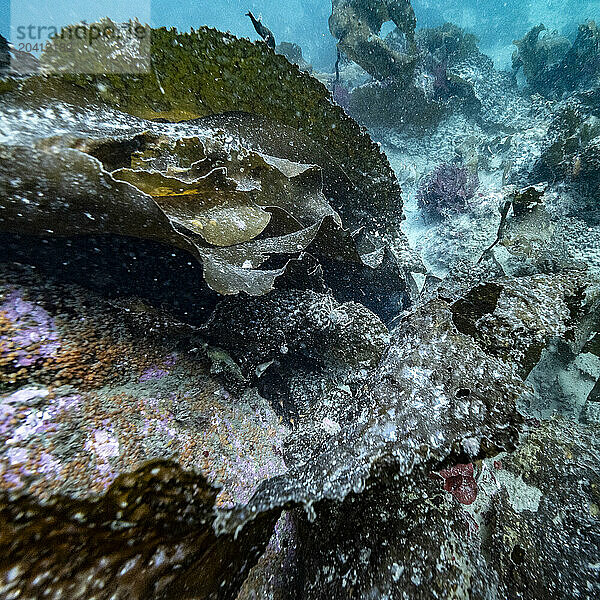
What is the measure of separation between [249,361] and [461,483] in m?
1.04

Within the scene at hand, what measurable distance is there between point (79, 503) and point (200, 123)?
161 cm

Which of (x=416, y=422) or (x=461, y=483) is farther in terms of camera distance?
(x=461, y=483)

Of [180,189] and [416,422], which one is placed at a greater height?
[180,189]

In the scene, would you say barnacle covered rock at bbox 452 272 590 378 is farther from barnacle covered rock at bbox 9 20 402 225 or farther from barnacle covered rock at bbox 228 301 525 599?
barnacle covered rock at bbox 9 20 402 225

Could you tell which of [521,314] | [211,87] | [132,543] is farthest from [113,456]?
[211,87]

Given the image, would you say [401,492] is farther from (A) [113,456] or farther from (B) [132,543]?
(A) [113,456]

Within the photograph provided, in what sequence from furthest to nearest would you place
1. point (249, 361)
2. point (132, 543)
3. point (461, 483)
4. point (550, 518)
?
1. point (249, 361)
2. point (461, 483)
3. point (550, 518)
4. point (132, 543)

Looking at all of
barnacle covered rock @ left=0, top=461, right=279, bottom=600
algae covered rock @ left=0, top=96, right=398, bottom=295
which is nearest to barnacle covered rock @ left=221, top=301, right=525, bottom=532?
barnacle covered rock @ left=0, top=461, right=279, bottom=600

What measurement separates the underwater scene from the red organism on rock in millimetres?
11

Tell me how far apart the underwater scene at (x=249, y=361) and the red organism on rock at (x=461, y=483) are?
11mm

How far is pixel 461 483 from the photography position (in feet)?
3.92

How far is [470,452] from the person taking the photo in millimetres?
850

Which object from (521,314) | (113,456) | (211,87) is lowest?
(113,456)

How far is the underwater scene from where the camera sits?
2.45 ft
